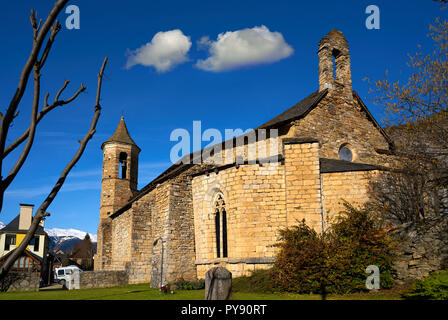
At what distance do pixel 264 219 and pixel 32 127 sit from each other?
13.9 meters

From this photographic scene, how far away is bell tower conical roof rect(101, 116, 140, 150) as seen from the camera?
36.7 metres

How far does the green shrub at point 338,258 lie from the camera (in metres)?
12.4

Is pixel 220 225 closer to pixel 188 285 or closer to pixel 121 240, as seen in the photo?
pixel 188 285

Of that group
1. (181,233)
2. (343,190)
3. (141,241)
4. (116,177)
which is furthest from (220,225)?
(116,177)

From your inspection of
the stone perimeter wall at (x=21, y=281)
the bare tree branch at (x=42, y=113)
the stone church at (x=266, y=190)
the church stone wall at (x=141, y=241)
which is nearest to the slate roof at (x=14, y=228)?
the stone perimeter wall at (x=21, y=281)

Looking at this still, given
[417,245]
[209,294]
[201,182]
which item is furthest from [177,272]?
[209,294]

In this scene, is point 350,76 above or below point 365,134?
above

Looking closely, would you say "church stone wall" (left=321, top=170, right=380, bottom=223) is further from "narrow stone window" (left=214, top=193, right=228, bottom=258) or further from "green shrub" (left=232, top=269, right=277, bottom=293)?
"narrow stone window" (left=214, top=193, right=228, bottom=258)

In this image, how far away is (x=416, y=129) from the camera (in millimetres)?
15258

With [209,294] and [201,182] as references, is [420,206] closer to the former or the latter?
[201,182]

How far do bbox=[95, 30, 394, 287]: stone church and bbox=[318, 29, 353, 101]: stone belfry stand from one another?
57 millimetres

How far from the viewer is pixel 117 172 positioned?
35.8 m

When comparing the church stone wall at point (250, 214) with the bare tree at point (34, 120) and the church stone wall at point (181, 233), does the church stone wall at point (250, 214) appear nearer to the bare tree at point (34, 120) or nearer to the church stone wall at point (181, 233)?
the church stone wall at point (181, 233)
